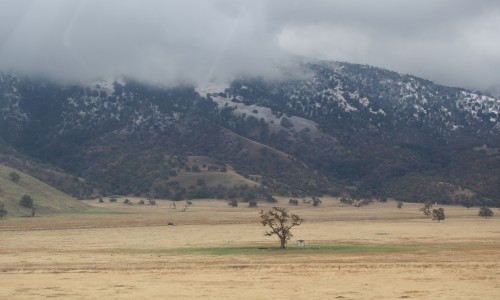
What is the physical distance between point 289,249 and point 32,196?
294 ft

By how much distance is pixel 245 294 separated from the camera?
34.9m

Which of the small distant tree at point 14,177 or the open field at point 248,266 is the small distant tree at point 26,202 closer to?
the small distant tree at point 14,177

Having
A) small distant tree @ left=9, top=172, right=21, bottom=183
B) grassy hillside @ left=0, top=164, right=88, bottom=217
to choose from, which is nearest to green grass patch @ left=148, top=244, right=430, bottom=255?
grassy hillside @ left=0, top=164, right=88, bottom=217

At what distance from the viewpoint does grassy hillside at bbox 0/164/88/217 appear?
128 m

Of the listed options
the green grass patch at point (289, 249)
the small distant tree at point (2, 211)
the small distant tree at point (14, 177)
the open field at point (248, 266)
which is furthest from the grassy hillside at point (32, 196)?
the green grass patch at point (289, 249)

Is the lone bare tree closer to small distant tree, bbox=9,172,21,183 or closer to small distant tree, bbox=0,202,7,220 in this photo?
small distant tree, bbox=0,202,7,220

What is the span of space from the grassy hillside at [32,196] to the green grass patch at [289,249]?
68237 millimetres

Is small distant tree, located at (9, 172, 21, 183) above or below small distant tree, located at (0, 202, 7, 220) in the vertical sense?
above

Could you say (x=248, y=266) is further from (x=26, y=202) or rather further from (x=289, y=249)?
(x=26, y=202)

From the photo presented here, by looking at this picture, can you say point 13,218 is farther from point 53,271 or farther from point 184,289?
point 184,289

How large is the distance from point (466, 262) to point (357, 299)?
19.4 m

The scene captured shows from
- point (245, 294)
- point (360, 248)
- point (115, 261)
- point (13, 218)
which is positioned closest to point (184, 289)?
point (245, 294)

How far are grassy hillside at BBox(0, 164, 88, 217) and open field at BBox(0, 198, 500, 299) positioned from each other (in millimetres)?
40991

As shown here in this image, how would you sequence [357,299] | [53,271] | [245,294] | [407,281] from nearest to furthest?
1. [357,299]
2. [245,294]
3. [407,281]
4. [53,271]
